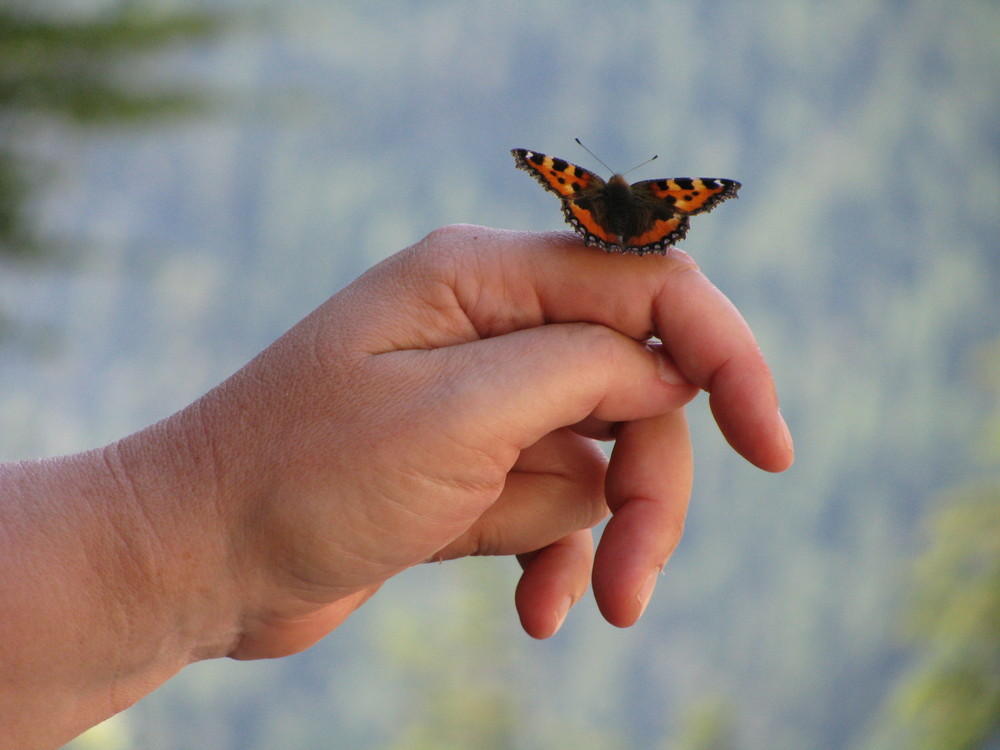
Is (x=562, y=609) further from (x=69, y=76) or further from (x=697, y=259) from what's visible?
(x=697, y=259)

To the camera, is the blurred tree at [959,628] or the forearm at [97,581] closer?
the forearm at [97,581]

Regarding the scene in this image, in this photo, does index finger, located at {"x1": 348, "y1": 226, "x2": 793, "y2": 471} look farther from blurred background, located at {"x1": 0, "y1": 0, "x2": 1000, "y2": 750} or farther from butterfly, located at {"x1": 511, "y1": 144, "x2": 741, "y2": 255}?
blurred background, located at {"x1": 0, "y1": 0, "x2": 1000, "y2": 750}

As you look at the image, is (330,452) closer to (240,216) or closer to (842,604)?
(842,604)

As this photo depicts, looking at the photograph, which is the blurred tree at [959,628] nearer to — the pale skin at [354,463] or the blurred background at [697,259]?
the pale skin at [354,463]

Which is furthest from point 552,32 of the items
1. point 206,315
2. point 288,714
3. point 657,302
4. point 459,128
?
point 657,302

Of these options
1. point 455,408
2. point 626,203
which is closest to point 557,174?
point 626,203

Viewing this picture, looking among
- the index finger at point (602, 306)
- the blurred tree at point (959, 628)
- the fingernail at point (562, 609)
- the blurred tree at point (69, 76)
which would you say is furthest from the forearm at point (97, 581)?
the blurred tree at point (959, 628)

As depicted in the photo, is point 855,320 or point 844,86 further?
point 844,86
